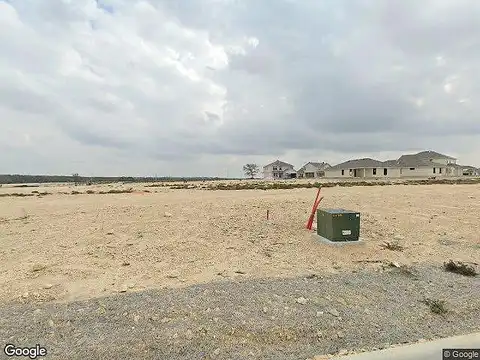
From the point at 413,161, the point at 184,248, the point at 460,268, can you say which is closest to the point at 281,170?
the point at 413,161

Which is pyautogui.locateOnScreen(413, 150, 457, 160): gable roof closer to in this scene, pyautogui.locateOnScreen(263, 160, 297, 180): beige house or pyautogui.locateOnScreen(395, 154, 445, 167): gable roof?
pyautogui.locateOnScreen(395, 154, 445, 167): gable roof

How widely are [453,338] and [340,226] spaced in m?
4.07

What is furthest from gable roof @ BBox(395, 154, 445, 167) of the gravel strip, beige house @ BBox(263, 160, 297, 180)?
the gravel strip

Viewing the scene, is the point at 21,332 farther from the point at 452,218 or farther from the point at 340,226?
the point at 452,218

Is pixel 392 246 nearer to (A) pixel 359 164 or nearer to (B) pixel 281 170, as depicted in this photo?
(A) pixel 359 164

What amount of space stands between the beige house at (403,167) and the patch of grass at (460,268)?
2434 inches

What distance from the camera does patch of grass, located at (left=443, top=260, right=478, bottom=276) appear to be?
672 cm

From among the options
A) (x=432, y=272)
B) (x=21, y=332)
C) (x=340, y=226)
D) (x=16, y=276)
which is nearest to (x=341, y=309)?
(x=432, y=272)

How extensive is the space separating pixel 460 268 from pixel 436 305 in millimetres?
2200

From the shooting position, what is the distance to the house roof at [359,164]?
66.6m

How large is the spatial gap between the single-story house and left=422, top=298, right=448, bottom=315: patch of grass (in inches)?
3018

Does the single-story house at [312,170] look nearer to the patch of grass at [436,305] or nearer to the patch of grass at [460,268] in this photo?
the patch of grass at [460,268]

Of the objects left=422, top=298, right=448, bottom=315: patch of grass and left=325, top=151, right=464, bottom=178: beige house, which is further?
left=325, top=151, right=464, bottom=178: beige house

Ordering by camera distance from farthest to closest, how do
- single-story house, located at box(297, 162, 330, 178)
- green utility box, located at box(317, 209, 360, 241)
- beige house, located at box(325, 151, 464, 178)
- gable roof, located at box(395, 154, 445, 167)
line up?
1. single-story house, located at box(297, 162, 330, 178)
2. gable roof, located at box(395, 154, 445, 167)
3. beige house, located at box(325, 151, 464, 178)
4. green utility box, located at box(317, 209, 360, 241)
